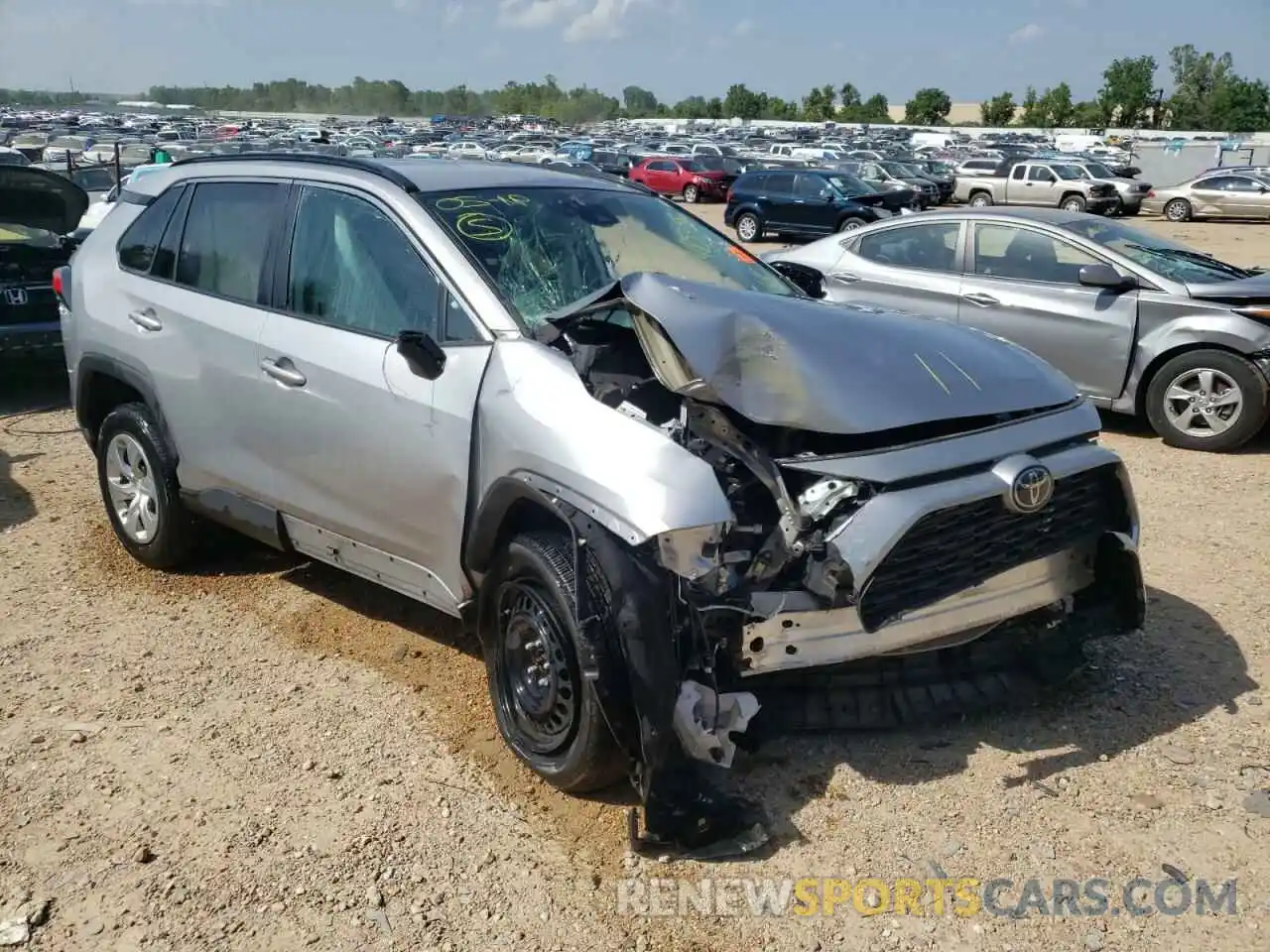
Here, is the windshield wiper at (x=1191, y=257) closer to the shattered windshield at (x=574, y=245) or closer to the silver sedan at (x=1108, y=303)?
the silver sedan at (x=1108, y=303)

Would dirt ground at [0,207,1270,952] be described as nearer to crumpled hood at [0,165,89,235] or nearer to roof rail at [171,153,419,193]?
roof rail at [171,153,419,193]

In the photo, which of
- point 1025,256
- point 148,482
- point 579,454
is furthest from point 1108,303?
point 148,482

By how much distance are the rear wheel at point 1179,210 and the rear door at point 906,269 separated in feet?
83.1

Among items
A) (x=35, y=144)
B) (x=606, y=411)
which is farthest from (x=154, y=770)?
(x=35, y=144)

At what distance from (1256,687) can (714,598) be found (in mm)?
2473

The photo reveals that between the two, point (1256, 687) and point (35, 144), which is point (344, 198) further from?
point (35, 144)

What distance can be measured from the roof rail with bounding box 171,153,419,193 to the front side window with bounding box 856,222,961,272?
5398 millimetres

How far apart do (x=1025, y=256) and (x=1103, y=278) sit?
848 millimetres

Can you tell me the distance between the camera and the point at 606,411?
3.23 m

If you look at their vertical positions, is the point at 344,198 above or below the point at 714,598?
above

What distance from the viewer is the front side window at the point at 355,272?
3.88 meters

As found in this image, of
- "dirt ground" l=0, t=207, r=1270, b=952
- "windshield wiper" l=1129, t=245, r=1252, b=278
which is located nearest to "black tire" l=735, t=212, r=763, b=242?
"windshield wiper" l=1129, t=245, r=1252, b=278

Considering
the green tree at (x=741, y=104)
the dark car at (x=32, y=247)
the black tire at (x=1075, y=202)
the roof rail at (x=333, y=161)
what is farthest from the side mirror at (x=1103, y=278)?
the green tree at (x=741, y=104)

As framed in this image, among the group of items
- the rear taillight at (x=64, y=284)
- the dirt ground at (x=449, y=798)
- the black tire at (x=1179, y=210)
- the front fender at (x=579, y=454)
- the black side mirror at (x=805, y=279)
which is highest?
the black side mirror at (x=805, y=279)
